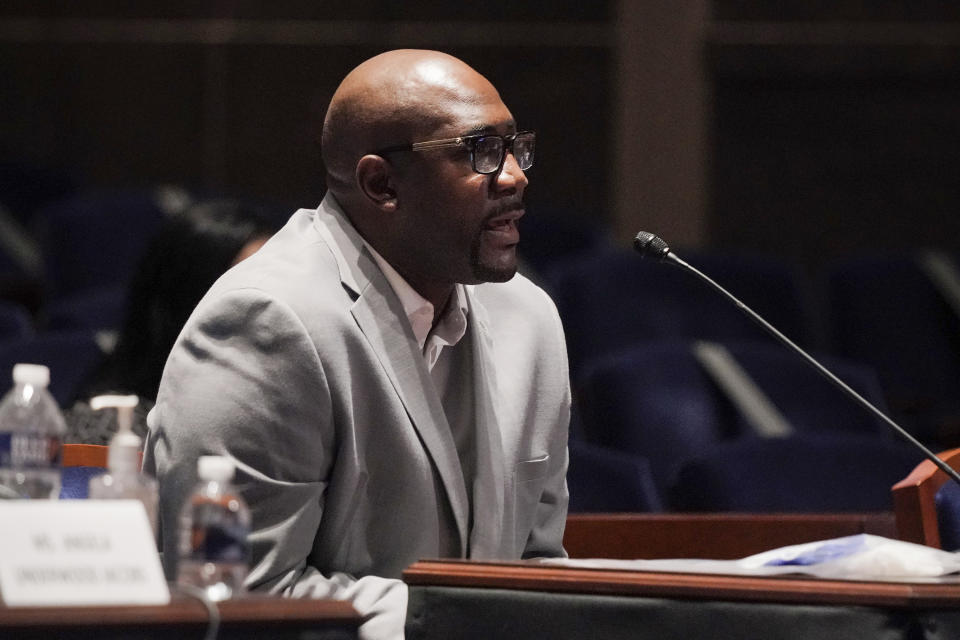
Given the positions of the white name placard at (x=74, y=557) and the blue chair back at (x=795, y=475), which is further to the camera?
the blue chair back at (x=795, y=475)

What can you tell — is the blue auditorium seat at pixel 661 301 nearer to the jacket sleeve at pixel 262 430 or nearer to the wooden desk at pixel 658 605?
the jacket sleeve at pixel 262 430

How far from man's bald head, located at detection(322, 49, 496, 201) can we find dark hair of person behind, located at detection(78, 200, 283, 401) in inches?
40.2

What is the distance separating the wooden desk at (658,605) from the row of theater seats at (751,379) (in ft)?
4.31

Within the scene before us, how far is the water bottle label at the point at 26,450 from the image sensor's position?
4.85ft

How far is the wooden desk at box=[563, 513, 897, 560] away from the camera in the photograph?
2367 mm

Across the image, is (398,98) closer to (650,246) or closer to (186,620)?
(650,246)

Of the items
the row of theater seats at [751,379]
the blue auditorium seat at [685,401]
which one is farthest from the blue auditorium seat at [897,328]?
the blue auditorium seat at [685,401]

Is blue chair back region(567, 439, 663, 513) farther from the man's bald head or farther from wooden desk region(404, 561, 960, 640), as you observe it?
wooden desk region(404, 561, 960, 640)

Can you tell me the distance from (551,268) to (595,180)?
0.87 meters

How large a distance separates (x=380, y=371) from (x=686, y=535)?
2.17ft

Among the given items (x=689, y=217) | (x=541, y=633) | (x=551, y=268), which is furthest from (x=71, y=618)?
(x=689, y=217)

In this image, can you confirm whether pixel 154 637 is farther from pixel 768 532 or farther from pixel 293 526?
pixel 768 532

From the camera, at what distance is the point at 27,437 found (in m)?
1.49

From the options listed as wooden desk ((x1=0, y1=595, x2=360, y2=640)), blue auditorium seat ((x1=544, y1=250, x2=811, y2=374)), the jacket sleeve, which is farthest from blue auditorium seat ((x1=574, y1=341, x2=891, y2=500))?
wooden desk ((x1=0, y1=595, x2=360, y2=640))
